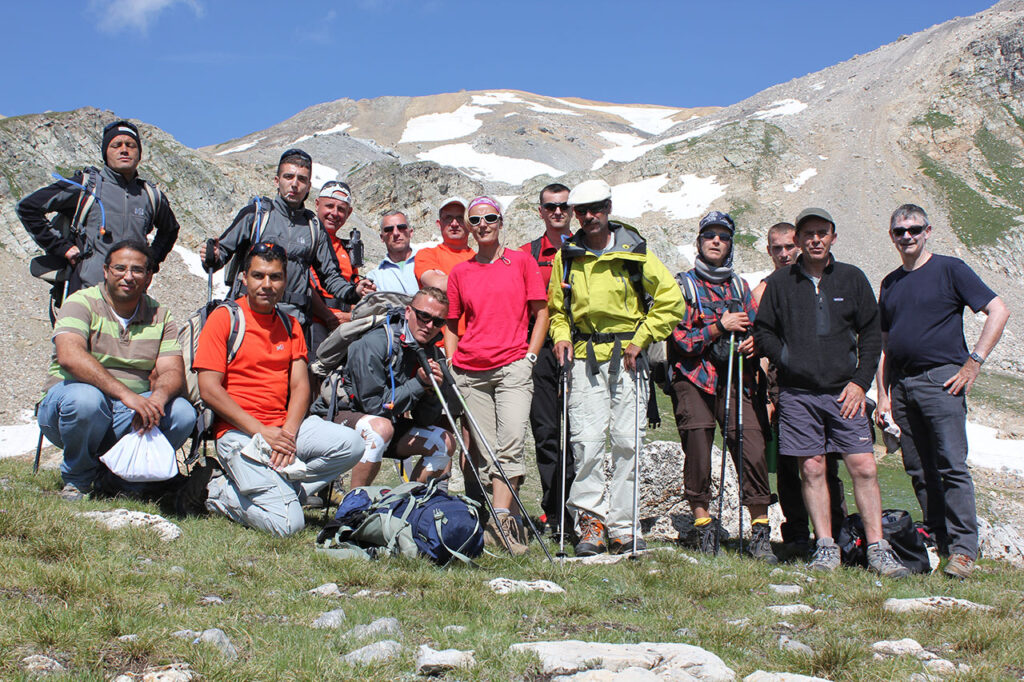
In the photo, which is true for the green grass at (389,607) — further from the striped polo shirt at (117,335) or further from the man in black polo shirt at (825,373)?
the striped polo shirt at (117,335)

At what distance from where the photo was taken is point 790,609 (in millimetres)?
5102

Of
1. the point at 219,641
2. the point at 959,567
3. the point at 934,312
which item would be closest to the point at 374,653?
the point at 219,641

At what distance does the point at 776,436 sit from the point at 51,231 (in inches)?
298

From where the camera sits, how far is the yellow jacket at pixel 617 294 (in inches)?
277

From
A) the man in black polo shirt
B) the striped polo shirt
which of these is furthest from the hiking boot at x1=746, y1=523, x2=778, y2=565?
the striped polo shirt

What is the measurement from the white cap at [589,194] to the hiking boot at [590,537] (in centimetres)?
297

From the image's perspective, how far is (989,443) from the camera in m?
24.8

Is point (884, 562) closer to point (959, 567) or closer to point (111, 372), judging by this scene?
point (959, 567)

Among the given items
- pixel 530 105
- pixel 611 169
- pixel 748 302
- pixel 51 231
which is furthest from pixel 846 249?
pixel 530 105

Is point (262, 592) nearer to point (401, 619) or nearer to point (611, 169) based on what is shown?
point (401, 619)

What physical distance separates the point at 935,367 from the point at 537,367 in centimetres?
385

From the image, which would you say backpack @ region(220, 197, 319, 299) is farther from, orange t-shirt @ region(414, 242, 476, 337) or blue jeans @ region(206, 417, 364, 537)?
blue jeans @ region(206, 417, 364, 537)

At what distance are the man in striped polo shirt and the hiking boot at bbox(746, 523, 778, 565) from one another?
5502 mm

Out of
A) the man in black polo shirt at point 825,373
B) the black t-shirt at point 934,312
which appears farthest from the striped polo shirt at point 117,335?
the black t-shirt at point 934,312
